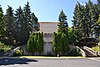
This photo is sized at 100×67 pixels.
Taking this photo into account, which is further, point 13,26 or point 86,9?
point 86,9

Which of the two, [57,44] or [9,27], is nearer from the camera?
[57,44]

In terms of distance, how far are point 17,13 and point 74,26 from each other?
52.9 ft

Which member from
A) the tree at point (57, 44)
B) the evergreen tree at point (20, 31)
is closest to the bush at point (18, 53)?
the tree at point (57, 44)

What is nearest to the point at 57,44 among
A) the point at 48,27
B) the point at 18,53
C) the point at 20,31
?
the point at 18,53

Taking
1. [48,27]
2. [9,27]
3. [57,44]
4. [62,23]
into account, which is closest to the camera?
[57,44]

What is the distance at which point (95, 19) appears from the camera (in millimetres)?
61156

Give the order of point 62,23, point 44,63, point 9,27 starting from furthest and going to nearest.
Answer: point 62,23 → point 9,27 → point 44,63

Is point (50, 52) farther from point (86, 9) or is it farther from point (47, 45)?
point (86, 9)

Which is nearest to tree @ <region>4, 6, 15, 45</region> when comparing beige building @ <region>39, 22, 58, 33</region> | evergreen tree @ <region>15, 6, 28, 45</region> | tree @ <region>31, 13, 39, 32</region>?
evergreen tree @ <region>15, 6, 28, 45</region>

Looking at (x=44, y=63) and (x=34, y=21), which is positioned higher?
(x=34, y=21)

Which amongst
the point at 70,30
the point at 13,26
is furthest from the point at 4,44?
the point at 70,30

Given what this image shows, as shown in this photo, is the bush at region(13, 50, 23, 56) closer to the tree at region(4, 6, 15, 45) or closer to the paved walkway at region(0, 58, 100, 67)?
the tree at region(4, 6, 15, 45)

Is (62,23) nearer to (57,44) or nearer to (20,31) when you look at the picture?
(20,31)

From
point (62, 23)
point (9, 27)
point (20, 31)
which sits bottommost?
point (20, 31)
